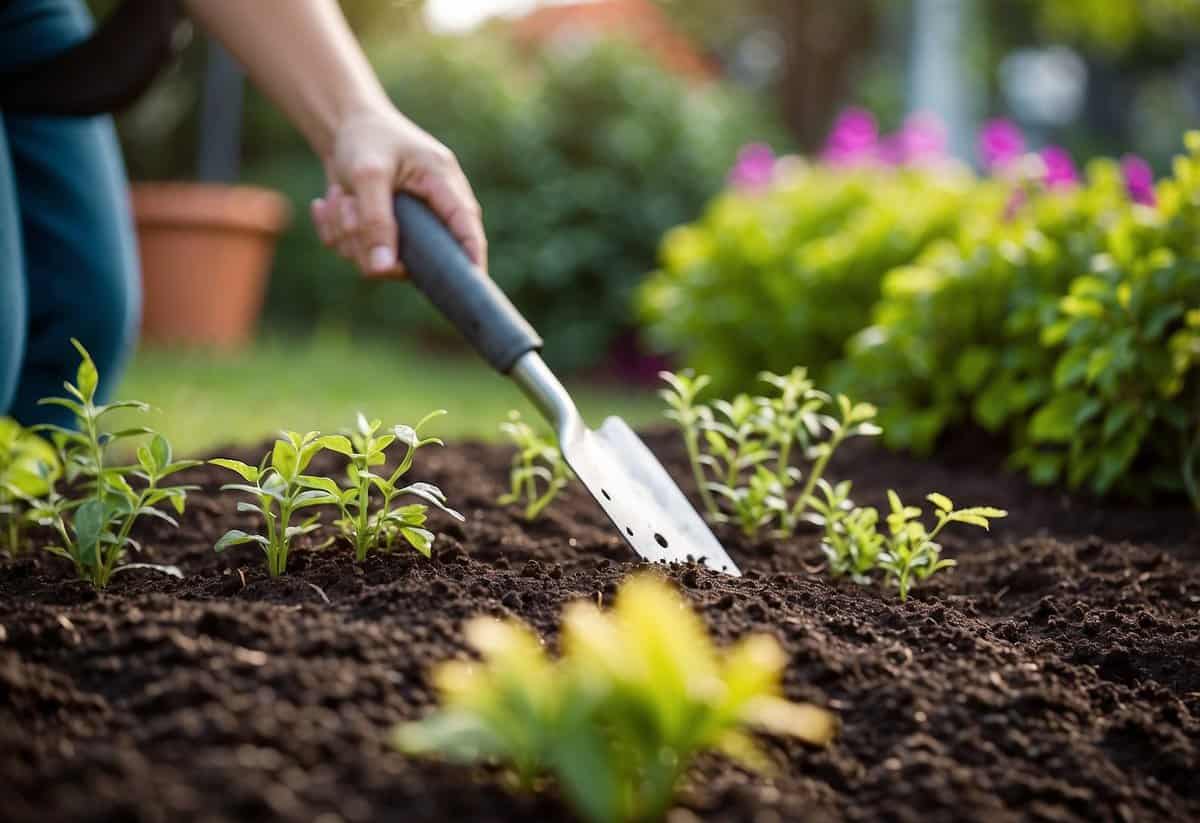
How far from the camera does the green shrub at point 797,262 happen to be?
366 centimetres

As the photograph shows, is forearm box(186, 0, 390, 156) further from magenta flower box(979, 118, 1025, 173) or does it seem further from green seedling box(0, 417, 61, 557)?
magenta flower box(979, 118, 1025, 173)

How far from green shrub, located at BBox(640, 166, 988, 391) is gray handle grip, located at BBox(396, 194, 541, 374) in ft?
6.38

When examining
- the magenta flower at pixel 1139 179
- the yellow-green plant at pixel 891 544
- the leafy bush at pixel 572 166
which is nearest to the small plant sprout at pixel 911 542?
the yellow-green plant at pixel 891 544

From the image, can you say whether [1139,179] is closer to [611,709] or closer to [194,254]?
[611,709]

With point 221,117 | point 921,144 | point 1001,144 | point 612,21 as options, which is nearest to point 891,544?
point 1001,144

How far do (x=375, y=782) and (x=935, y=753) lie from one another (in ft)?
1.81

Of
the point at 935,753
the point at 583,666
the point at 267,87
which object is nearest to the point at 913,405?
the point at 267,87

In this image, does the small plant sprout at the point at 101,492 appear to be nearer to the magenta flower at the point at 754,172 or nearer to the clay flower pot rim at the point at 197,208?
the magenta flower at the point at 754,172

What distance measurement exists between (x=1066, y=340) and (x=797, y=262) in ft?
4.66

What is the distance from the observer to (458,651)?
1.21 meters

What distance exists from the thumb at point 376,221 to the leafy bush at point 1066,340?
4.38ft

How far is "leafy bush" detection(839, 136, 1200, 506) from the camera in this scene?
2.35m

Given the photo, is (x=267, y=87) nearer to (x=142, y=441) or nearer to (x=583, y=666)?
(x=583, y=666)

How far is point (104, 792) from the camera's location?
906 mm
